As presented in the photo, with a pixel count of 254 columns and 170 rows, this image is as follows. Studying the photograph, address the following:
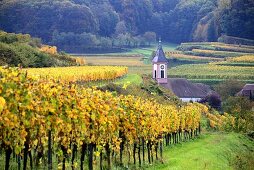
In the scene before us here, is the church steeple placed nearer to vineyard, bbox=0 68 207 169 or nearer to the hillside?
the hillside

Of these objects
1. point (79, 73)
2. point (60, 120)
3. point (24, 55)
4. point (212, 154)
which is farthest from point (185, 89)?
point (60, 120)

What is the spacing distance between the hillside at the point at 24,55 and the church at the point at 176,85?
55.6 feet

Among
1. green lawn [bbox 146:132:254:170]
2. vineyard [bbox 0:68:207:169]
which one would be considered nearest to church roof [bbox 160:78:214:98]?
green lawn [bbox 146:132:254:170]

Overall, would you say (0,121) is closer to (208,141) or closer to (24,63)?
(208,141)

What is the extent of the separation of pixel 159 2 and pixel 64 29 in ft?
199

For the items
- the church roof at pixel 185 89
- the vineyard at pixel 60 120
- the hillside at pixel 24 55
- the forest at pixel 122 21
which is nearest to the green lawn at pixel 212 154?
the vineyard at pixel 60 120

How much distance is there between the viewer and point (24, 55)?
52.7 metres

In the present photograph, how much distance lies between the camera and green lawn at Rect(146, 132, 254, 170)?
27.3 metres

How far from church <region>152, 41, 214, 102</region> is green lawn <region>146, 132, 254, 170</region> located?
3343cm

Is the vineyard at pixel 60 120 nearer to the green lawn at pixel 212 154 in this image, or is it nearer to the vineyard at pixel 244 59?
the green lawn at pixel 212 154

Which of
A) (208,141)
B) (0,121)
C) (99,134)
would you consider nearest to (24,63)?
(208,141)

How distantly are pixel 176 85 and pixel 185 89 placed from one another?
4.85 ft

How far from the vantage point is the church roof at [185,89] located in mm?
79375

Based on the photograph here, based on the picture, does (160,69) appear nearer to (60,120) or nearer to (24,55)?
(24,55)
